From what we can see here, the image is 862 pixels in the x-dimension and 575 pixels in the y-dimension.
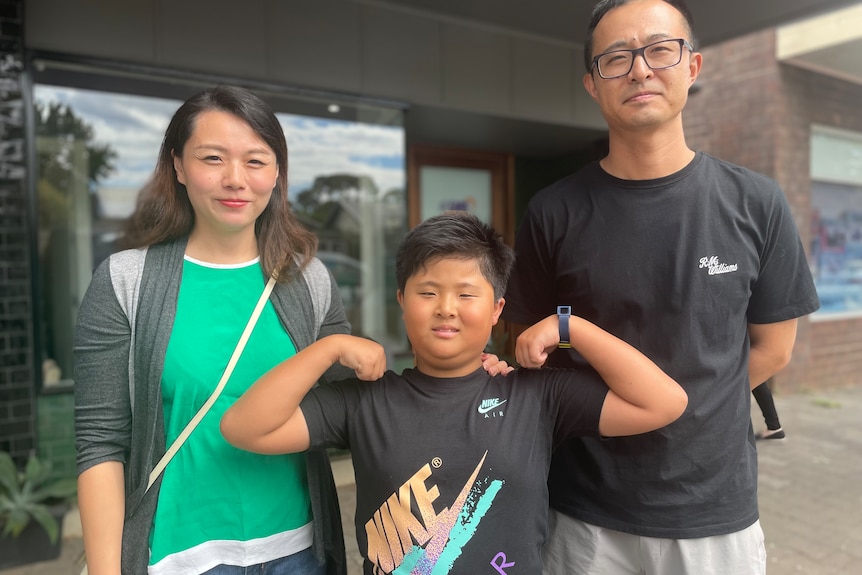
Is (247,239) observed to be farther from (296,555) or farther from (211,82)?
(211,82)

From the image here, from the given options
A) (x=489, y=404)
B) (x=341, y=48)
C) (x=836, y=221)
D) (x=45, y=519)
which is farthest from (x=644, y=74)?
(x=836, y=221)

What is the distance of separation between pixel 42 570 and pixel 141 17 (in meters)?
3.26

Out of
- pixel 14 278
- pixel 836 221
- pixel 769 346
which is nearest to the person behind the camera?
pixel 769 346

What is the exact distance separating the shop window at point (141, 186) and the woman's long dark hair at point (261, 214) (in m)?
2.87

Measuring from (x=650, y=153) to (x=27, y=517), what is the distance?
11.8ft

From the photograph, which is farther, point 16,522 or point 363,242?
point 363,242

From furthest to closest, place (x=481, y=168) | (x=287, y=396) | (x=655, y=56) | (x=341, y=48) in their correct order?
1. (x=481, y=168)
2. (x=341, y=48)
3. (x=655, y=56)
4. (x=287, y=396)

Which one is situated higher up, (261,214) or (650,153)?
(650,153)

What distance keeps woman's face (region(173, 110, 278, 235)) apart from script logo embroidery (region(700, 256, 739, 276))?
3.53ft

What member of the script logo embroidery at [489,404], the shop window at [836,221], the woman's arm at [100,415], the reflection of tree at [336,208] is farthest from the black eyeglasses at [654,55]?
the shop window at [836,221]

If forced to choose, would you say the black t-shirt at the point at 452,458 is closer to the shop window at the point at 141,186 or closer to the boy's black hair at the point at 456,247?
the boy's black hair at the point at 456,247

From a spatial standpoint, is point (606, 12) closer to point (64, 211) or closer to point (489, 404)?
point (489, 404)

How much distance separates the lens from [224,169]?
4.42 feet

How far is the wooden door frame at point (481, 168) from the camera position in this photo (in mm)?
6102
